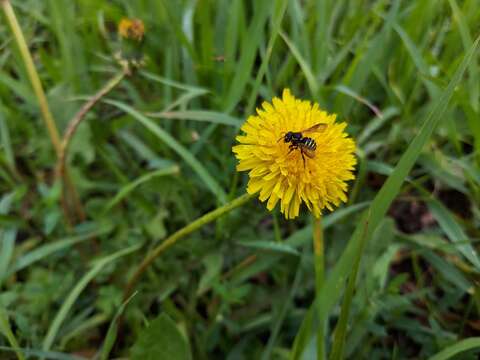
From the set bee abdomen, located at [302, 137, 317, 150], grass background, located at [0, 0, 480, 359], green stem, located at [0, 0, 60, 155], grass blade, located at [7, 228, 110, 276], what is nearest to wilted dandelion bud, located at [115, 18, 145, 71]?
grass background, located at [0, 0, 480, 359]

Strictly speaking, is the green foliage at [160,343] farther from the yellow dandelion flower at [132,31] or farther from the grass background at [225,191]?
the yellow dandelion flower at [132,31]

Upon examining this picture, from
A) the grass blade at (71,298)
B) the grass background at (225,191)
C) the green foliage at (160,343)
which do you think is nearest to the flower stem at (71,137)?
the grass background at (225,191)

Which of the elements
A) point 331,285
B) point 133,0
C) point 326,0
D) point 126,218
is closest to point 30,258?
point 126,218

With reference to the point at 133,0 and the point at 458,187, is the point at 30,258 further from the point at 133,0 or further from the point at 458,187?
the point at 458,187

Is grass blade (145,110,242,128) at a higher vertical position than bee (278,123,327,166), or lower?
lower

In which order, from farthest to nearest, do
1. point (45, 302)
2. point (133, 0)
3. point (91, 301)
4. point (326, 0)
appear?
point (133, 0) < point (326, 0) < point (91, 301) < point (45, 302)

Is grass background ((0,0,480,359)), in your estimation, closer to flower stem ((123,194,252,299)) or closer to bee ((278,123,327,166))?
flower stem ((123,194,252,299))
